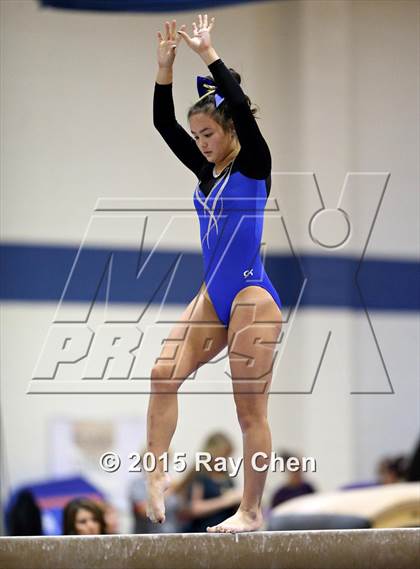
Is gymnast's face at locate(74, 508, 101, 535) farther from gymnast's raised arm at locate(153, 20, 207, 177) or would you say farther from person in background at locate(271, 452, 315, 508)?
person in background at locate(271, 452, 315, 508)

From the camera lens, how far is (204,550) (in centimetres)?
367

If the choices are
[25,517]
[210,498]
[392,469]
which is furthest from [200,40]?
[392,469]

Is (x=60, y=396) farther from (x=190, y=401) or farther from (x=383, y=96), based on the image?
(x=383, y=96)

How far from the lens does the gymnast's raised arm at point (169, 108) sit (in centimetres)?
382

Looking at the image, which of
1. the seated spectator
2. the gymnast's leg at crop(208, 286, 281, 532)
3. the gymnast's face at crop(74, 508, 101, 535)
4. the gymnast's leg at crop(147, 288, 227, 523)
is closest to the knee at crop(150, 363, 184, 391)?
the gymnast's leg at crop(147, 288, 227, 523)

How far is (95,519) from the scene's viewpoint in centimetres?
517

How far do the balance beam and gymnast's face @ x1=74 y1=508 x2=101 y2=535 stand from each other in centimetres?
147

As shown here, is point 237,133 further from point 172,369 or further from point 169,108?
point 172,369

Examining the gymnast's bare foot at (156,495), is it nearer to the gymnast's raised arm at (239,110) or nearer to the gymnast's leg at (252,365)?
the gymnast's leg at (252,365)

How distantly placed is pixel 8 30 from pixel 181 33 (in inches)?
72.3

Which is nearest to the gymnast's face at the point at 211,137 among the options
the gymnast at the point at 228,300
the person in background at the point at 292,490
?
the gymnast at the point at 228,300

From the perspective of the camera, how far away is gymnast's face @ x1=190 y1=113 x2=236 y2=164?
3.74 meters

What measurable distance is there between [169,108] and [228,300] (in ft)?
2.42

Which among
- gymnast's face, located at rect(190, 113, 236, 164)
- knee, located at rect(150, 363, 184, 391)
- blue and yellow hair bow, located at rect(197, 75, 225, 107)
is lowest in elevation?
knee, located at rect(150, 363, 184, 391)
